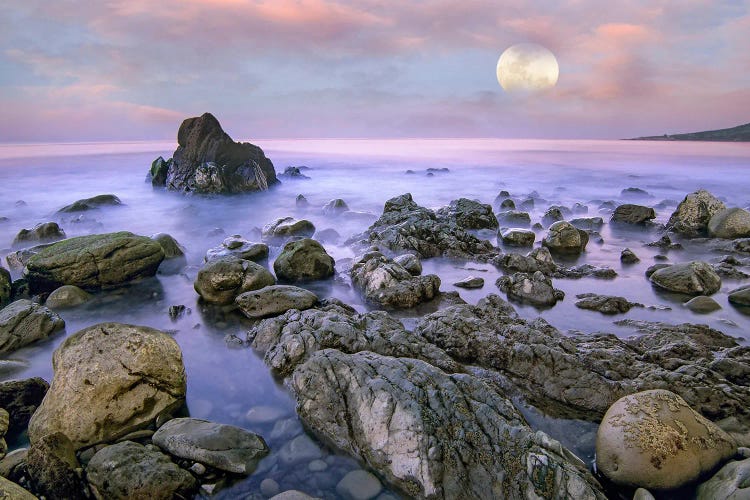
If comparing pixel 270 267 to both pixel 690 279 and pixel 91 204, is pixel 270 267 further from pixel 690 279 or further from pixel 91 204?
pixel 91 204

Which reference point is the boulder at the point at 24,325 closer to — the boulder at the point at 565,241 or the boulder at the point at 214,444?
the boulder at the point at 214,444

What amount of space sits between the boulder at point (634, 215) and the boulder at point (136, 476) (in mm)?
13578

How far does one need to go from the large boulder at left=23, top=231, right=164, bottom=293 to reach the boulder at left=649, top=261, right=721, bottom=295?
8881 mm

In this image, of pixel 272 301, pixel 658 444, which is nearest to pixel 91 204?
pixel 272 301

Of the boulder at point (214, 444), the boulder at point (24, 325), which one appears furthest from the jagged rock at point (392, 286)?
the boulder at point (24, 325)

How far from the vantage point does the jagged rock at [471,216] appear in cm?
1206

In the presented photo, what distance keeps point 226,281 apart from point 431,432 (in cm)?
458

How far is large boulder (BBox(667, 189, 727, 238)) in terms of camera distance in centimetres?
1136

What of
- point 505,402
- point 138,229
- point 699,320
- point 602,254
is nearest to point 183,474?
point 505,402

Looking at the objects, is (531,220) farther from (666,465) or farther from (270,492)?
(270,492)

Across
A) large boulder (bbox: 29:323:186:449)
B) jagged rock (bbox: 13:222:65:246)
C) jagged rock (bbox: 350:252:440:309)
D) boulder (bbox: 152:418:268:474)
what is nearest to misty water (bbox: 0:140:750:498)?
boulder (bbox: 152:418:268:474)

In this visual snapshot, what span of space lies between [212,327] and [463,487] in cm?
420

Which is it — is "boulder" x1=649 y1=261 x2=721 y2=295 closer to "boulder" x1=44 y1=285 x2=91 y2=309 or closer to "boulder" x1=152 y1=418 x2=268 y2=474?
"boulder" x1=152 y1=418 x2=268 y2=474

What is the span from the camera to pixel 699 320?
5938 mm
